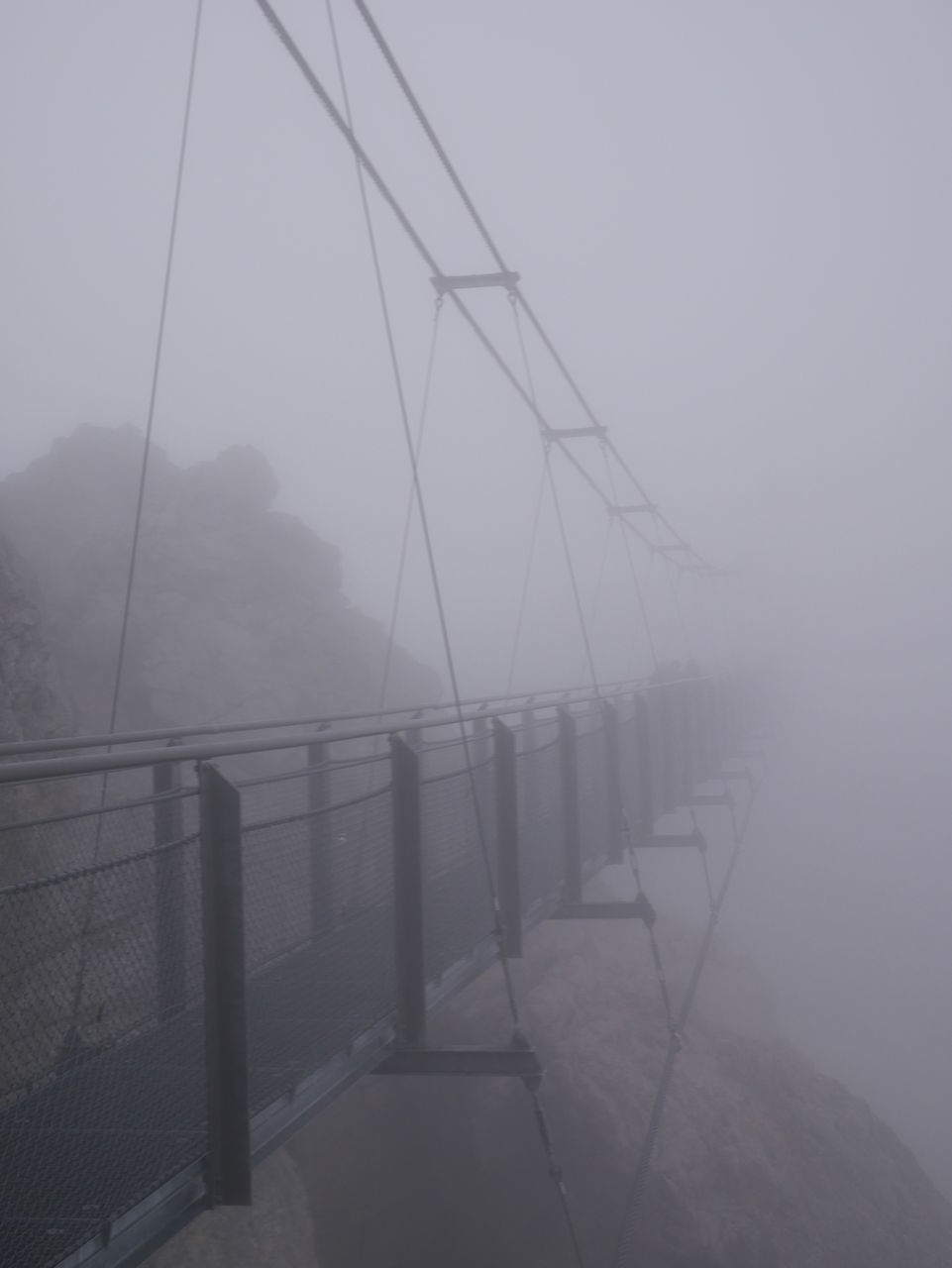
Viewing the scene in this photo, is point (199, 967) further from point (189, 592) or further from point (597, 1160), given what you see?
point (189, 592)

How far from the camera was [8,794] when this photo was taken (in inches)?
205

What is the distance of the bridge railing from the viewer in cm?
231

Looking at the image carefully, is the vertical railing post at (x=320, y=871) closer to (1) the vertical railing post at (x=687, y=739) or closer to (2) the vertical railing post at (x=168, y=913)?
(2) the vertical railing post at (x=168, y=913)

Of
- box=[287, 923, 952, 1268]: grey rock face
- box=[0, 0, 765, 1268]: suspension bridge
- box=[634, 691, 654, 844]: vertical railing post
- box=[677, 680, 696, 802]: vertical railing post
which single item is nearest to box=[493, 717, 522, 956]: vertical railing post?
box=[0, 0, 765, 1268]: suspension bridge

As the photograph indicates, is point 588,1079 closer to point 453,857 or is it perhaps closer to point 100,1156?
point 453,857

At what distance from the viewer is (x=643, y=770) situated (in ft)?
30.3

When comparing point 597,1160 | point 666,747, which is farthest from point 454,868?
point 666,747

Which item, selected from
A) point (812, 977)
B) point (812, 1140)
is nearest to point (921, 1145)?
point (812, 977)

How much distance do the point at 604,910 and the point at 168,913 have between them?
14.2 ft

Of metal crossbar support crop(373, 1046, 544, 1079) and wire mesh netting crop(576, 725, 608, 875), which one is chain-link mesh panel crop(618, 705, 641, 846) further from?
metal crossbar support crop(373, 1046, 544, 1079)

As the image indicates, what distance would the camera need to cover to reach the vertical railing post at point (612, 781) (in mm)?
7703

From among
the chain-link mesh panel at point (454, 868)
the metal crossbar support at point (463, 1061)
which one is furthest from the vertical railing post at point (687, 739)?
the metal crossbar support at point (463, 1061)

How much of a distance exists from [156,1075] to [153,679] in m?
8.85

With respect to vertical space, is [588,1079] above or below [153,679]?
below
